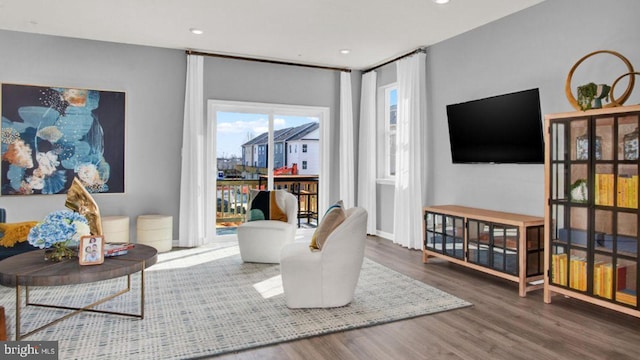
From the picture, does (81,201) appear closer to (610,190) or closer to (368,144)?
(368,144)

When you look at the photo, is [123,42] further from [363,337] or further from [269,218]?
[363,337]

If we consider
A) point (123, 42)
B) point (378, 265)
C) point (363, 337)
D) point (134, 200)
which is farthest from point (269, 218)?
point (123, 42)

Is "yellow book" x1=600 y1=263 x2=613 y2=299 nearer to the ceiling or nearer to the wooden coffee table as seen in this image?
the ceiling

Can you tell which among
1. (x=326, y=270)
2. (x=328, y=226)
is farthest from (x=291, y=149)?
(x=326, y=270)

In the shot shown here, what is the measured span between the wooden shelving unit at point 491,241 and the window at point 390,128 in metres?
1.85

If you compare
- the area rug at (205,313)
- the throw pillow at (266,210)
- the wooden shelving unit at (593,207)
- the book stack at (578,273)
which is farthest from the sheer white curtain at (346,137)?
the book stack at (578,273)

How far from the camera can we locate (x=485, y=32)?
4.59 metres

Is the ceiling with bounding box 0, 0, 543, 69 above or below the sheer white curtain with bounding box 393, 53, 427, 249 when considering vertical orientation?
above

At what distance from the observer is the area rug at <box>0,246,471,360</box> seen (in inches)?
104

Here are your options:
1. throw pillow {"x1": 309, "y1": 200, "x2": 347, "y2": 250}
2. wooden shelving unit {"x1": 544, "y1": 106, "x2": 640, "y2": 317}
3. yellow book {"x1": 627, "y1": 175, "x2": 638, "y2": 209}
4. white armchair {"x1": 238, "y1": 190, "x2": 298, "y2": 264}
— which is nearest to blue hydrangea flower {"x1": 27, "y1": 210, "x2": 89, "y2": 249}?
throw pillow {"x1": 309, "y1": 200, "x2": 347, "y2": 250}

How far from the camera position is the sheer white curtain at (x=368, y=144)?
6613 millimetres

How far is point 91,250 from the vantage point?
2797 mm

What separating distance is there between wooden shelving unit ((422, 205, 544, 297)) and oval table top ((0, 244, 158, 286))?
295 centimetres

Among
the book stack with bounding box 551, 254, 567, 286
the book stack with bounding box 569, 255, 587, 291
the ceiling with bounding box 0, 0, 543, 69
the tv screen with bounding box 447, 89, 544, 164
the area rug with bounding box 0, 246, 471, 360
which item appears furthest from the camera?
the ceiling with bounding box 0, 0, 543, 69
